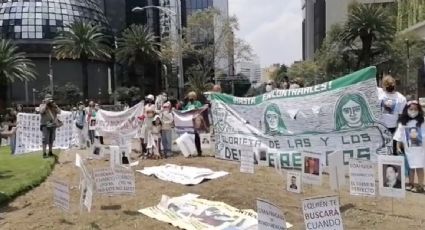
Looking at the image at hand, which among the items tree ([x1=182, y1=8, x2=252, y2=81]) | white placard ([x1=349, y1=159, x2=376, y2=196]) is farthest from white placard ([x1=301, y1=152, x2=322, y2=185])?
tree ([x1=182, y1=8, x2=252, y2=81])

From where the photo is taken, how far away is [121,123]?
1950 centimetres

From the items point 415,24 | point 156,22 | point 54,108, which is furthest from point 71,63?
point 54,108

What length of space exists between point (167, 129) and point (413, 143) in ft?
25.5

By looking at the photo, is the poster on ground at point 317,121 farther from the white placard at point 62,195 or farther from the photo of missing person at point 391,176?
the white placard at point 62,195

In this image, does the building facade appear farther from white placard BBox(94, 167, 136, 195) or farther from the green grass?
white placard BBox(94, 167, 136, 195)

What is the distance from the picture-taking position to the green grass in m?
10.8

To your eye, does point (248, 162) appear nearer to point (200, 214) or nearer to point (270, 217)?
point (200, 214)

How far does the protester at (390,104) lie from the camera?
11.0 metres

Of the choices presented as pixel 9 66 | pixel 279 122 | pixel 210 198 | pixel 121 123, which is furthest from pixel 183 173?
pixel 9 66

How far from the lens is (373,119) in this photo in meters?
11.1

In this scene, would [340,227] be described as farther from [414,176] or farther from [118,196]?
[414,176]

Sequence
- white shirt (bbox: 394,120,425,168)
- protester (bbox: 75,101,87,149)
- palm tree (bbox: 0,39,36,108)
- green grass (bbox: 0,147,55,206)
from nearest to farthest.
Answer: white shirt (bbox: 394,120,425,168) < green grass (bbox: 0,147,55,206) < protester (bbox: 75,101,87,149) < palm tree (bbox: 0,39,36,108)

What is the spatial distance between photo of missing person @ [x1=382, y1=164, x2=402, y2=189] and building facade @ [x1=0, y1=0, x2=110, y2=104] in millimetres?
98577

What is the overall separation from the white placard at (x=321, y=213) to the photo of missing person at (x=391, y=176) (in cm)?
247
